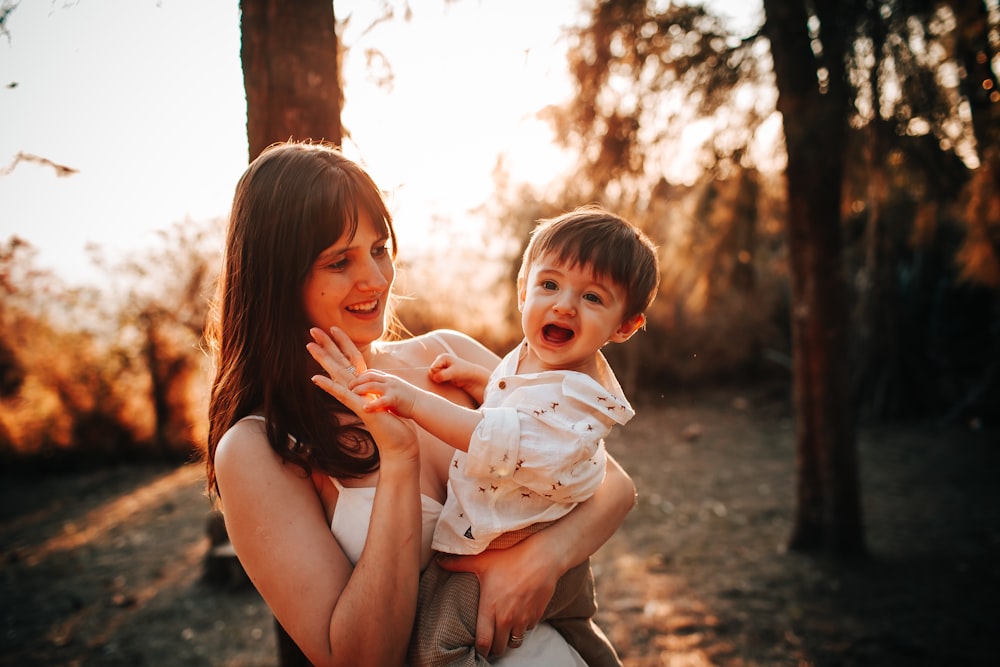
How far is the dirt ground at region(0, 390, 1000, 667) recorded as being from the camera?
4406 mm

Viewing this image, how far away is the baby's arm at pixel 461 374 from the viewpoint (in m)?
1.98

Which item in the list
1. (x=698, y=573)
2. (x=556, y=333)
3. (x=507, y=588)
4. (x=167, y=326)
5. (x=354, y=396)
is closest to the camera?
(x=354, y=396)

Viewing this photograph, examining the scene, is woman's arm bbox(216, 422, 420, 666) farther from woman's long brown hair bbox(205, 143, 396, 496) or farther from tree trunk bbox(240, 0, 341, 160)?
tree trunk bbox(240, 0, 341, 160)

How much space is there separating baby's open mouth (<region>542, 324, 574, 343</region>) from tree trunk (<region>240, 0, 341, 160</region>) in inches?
38.3

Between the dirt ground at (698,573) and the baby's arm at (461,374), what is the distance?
10.3ft

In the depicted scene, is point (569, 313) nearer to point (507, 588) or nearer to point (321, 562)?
point (507, 588)

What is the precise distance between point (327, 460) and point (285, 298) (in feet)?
1.41

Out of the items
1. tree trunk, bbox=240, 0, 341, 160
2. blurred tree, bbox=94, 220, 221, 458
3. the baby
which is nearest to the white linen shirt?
the baby

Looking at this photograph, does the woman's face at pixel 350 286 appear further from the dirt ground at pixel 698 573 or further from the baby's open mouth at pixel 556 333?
the dirt ground at pixel 698 573

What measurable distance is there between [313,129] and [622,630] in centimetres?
417

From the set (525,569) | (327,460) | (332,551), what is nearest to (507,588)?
Answer: (525,569)

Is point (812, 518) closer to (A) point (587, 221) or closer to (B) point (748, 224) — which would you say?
(B) point (748, 224)

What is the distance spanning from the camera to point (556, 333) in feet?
5.78

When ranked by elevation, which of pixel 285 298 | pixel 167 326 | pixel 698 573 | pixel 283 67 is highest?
pixel 283 67
